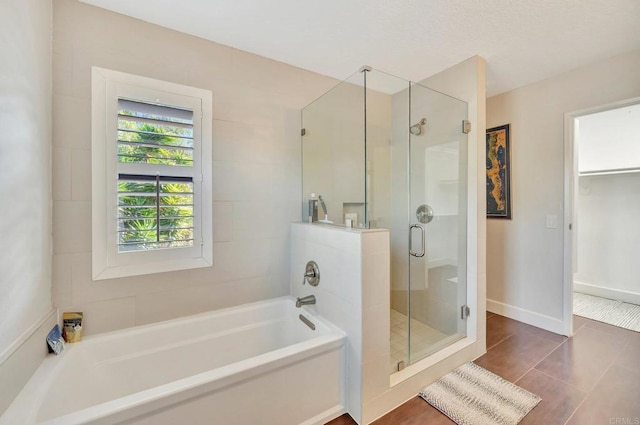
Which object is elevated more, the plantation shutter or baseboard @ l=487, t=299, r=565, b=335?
the plantation shutter

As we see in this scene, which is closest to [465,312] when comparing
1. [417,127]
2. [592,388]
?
[592,388]

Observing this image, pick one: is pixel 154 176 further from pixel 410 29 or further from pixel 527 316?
pixel 527 316

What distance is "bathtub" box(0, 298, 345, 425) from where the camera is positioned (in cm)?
112

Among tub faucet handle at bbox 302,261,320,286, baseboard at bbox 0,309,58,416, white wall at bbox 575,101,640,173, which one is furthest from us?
white wall at bbox 575,101,640,173

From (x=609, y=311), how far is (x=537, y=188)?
65.9 inches

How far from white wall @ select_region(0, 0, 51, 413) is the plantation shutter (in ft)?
1.11

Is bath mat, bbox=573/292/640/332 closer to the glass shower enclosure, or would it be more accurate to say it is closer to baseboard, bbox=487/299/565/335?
baseboard, bbox=487/299/565/335

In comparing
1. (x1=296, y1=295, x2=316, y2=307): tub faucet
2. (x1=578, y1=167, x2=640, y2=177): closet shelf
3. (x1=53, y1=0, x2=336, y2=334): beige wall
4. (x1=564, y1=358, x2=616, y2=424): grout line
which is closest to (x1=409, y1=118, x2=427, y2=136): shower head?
(x1=53, y1=0, x2=336, y2=334): beige wall

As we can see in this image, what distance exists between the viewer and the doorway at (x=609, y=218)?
2.99 m

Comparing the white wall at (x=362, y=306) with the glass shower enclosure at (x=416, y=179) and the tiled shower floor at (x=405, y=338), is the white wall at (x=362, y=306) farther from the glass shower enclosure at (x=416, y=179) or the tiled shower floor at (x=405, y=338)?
the glass shower enclosure at (x=416, y=179)

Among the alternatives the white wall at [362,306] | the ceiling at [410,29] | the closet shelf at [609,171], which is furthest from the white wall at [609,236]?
the white wall at [362,306]

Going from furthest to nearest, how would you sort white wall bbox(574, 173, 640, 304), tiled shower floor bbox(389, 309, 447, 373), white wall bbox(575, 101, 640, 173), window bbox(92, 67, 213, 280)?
white wall bbox(574, 173, 640, 304) < white wall bbox(575, 101, 640, 173) < tiled shower floor bbox(389, 309, 447, 373) < window bbox(92, 67, 213, 280)

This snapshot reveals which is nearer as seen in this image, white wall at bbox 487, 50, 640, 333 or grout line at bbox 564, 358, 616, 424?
grout line at bbox 564, 358, 616, 424

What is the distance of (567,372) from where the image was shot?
6.35 feet
